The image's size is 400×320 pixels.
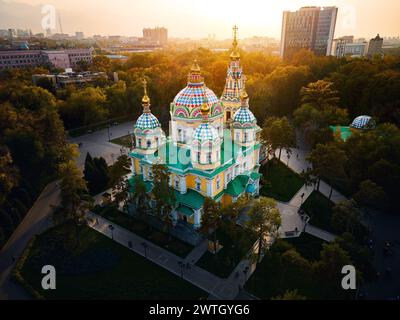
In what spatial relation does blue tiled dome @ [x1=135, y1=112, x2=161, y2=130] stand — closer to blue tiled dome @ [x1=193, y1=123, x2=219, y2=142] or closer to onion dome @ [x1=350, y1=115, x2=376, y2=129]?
blue tiled dome @ [x1=193, y1=123, x2=219, y2=142]

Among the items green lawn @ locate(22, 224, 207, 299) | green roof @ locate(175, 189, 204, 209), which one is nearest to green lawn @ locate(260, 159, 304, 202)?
green roof @ locate(175, 189, 204, 209)

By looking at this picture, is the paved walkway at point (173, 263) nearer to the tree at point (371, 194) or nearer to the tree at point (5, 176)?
the tree at point (5, 176)

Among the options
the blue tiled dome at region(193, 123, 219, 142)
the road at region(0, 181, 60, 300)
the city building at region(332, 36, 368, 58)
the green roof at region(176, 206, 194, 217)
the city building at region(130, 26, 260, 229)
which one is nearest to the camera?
the road at region(0, 181, 60, 300)

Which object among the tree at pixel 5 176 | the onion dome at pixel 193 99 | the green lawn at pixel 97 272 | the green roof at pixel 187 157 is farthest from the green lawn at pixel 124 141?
the green lawn at pixel 97 272

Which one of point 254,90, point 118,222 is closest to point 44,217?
point 118,222

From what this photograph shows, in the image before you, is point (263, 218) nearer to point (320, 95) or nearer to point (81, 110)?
point (320, 95)

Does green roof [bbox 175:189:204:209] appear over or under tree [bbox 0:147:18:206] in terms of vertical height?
under
